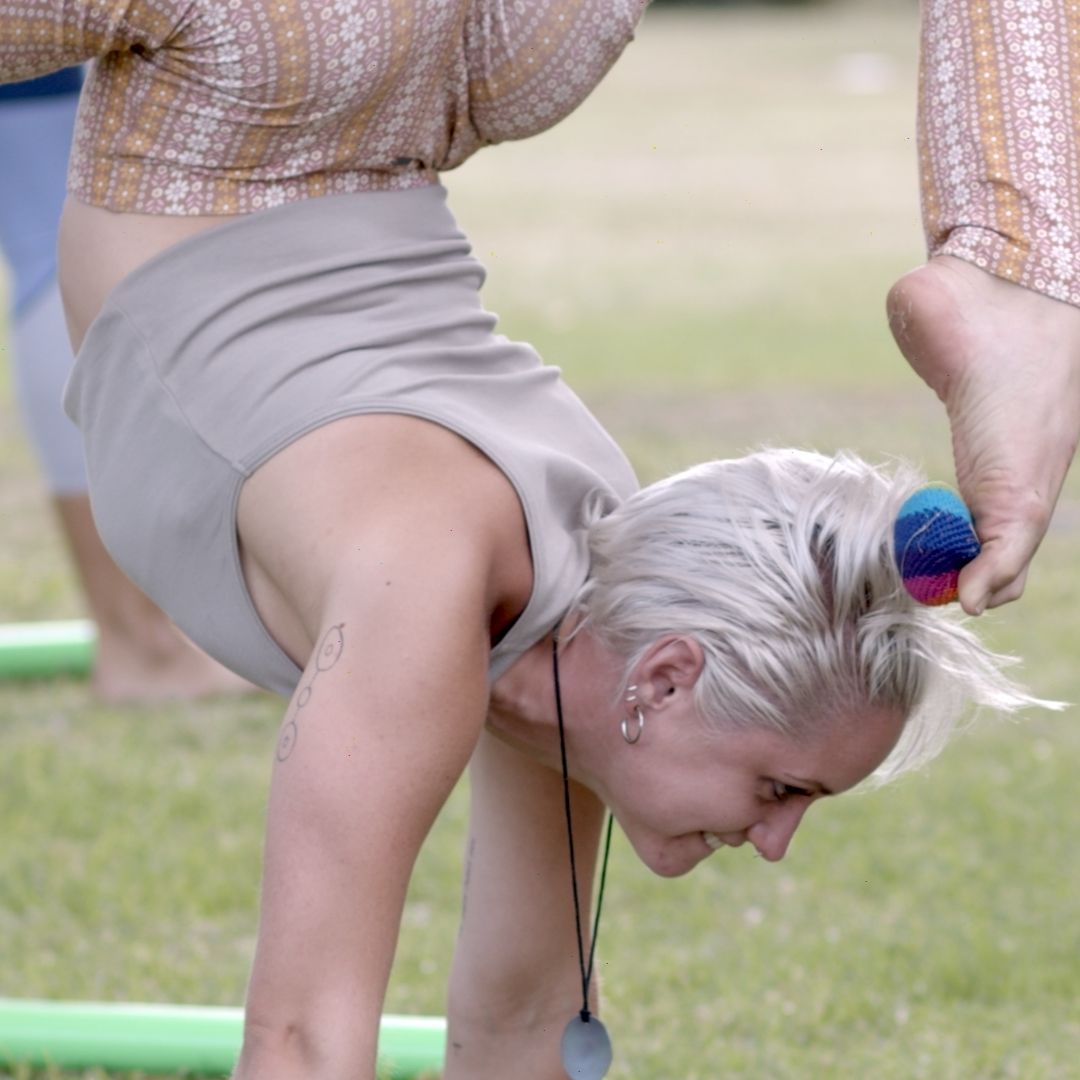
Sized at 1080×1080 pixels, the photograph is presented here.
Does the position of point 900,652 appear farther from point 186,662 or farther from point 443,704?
point 186,662

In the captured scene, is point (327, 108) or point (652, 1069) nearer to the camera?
point (327, 108)

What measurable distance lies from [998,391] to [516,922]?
1031 millimetres

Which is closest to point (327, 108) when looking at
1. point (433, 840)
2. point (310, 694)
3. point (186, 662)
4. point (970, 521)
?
point (310, 694)

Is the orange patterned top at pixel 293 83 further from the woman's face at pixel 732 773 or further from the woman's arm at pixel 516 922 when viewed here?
the woman's arm at pixel 516 922

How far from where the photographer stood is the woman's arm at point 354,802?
1.77m

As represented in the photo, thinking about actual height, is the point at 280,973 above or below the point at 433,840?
above

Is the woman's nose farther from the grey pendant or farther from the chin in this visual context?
the grey pendant

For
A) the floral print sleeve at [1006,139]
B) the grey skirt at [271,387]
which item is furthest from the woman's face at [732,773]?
the floral print sleeve at [1006,139]

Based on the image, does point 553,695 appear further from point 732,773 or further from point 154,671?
point 154,671

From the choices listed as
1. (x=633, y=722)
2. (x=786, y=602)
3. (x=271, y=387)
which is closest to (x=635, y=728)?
Answer: (x=633, y=722)

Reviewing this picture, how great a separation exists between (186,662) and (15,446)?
2.69m

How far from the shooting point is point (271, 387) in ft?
6.51

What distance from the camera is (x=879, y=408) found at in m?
7.03

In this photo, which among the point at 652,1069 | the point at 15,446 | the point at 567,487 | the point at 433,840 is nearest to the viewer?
the point at 567,487
